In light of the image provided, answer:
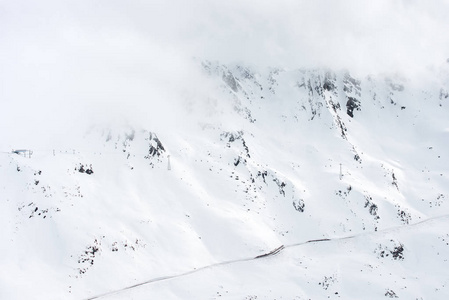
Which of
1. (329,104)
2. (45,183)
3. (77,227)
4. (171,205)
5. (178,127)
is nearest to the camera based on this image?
(77,227)

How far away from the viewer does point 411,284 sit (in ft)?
141

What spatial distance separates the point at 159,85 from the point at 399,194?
4422cm

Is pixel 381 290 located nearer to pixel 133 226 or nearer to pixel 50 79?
pixel 133 226

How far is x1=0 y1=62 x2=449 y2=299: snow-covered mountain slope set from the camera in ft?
128

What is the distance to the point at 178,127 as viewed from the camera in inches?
2472

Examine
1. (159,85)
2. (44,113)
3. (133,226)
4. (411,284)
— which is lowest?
(133,226)

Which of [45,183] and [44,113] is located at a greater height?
[44,113]

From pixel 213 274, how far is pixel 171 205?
1109cm

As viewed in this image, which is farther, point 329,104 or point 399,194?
point 329,104

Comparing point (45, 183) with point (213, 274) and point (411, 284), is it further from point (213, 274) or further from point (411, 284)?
point (411, 284)

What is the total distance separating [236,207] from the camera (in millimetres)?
51969

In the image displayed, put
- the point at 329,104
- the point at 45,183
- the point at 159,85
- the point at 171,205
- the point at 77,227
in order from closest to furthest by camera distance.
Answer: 1. the point at 77,227
2. the point at 45,183
3. the point at 171,205
4. the point at 159,85
5. the point at 329,104

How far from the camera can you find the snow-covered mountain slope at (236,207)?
39156 mm

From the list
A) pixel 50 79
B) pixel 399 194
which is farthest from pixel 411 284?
pixel 50 79
